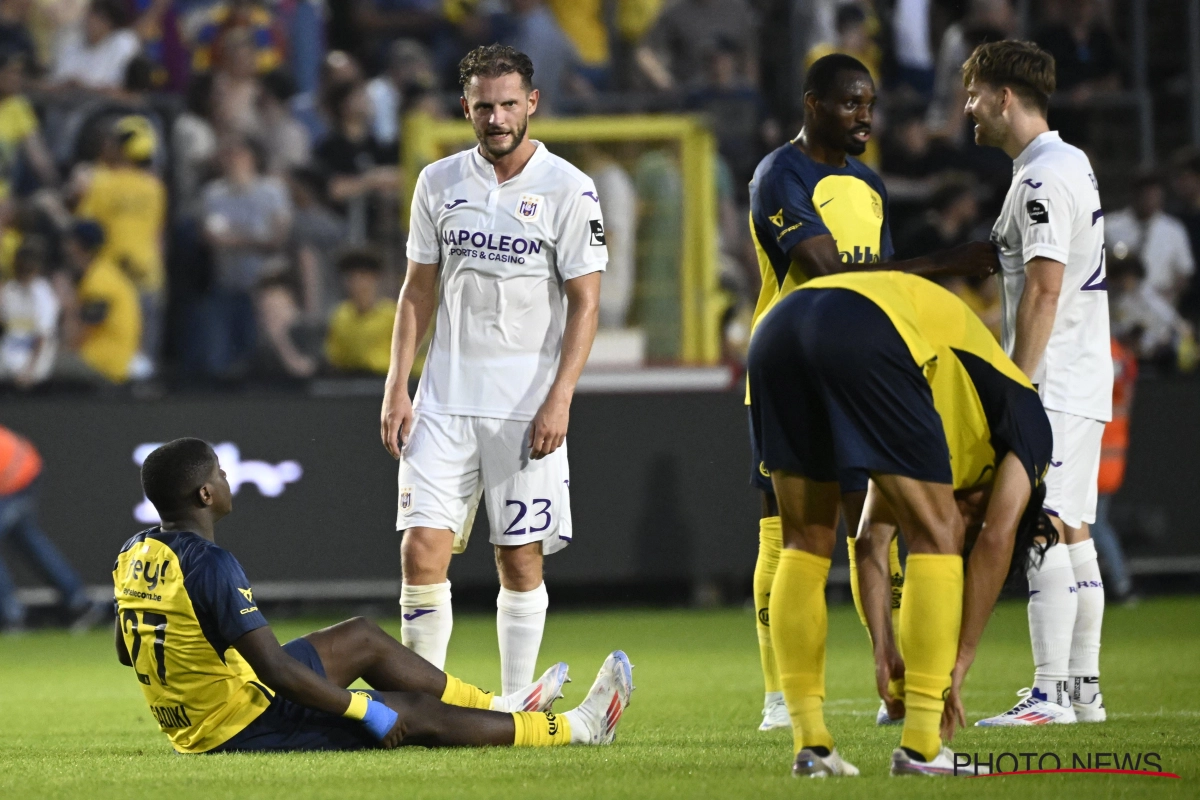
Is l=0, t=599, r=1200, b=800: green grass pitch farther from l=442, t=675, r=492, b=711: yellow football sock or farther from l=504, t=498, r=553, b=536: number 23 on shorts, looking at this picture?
l=504, t=498, r=553, b=536: number 23 on shorts

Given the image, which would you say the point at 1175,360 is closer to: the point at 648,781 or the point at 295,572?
the point at 295,572

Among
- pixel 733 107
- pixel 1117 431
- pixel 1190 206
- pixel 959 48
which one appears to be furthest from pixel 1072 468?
pixel 959 48

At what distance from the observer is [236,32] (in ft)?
48.5

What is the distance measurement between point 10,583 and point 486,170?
6.44 meters

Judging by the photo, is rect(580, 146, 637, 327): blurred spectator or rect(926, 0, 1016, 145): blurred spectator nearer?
rect(580, 146, 637, 327): blurred spectator

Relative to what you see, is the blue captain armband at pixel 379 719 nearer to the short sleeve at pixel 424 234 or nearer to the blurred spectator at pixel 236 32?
the short sleeve at pixel 424 234

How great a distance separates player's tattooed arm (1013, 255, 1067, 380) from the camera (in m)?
5.93

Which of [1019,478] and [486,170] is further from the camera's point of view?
[486,170]

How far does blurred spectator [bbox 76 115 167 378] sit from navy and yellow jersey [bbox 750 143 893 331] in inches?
330

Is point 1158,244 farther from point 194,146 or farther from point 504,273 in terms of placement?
point 504,273

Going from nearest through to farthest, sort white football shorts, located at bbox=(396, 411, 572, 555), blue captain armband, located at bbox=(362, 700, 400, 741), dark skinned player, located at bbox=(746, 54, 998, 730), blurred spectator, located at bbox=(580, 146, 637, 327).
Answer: blue captain armband, located at bbox=(362, 700, 400, 741), dark skinned player, located at bbox=(746, 54, 998, 730), white football shorts, located at bbox=(396, 411, 572, 555), blurred spectator, located at bbox=(580, 146, 637, 327)

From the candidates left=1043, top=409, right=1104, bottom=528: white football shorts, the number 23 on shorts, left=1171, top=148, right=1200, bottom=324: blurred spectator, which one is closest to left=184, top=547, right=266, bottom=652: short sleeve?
the number 23 on shorts

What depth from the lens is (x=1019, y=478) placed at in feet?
15.6

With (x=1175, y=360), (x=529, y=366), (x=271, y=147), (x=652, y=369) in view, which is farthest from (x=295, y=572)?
(x=1175, y=360)
